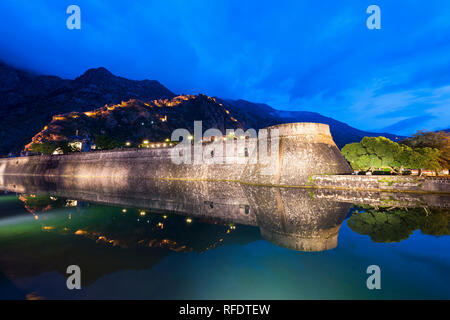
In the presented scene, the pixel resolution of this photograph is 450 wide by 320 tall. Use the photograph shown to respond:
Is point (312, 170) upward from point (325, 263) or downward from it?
upward

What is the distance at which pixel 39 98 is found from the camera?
4889 inches

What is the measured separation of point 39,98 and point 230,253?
6500 inches

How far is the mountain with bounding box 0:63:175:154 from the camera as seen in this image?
96.5m

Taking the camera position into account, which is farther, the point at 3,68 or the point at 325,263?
the point at 3,68

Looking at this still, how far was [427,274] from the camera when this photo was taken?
5.70 m

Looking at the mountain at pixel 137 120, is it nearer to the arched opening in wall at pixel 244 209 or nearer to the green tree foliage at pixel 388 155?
→ the arched opening in wall at pixel 244 209

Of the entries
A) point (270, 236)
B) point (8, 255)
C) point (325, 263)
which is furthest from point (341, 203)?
point (8, 255)

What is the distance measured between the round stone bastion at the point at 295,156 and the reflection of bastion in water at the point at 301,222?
32.0ft

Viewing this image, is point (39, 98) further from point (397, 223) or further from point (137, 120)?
point (397, 223)

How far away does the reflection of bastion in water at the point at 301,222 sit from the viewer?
816cm

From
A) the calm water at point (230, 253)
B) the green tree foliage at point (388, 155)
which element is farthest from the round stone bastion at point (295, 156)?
the calm water at point (230, 253)

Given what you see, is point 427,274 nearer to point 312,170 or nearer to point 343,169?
point 312,170
